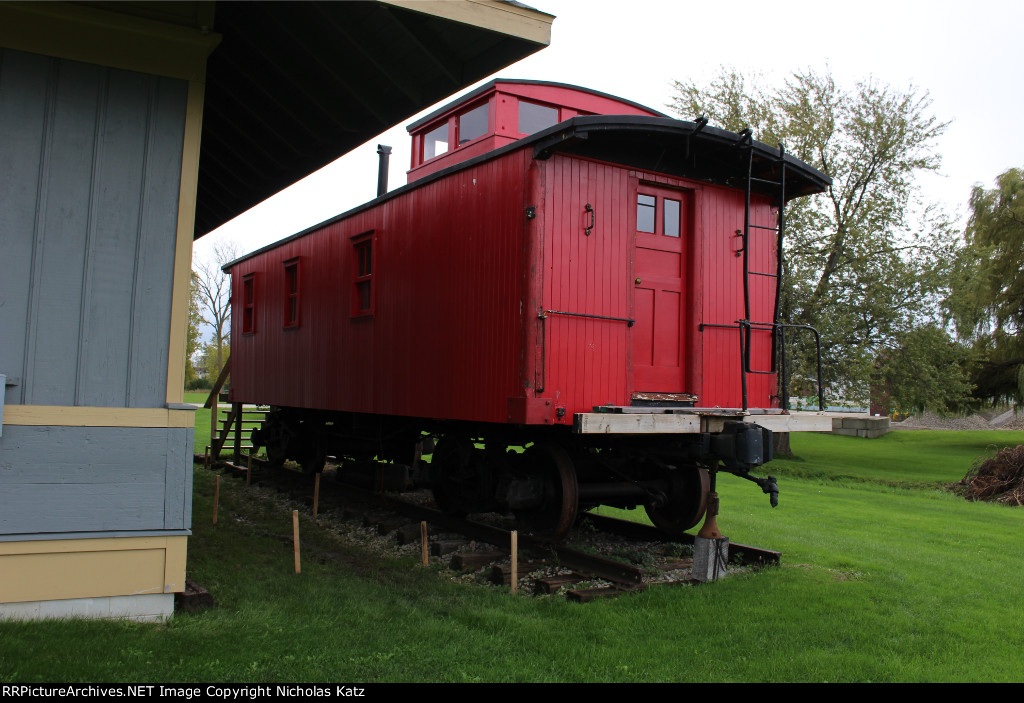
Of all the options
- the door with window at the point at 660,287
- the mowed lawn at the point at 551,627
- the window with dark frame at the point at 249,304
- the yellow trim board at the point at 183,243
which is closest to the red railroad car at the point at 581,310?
the door with window at the point at 660,287

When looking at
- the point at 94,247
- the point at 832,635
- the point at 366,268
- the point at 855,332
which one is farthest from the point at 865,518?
the point at 855,332

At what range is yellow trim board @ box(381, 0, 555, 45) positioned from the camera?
14.5ft

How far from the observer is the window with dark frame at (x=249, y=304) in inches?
515

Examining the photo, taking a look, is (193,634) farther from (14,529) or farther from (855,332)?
(855,332)

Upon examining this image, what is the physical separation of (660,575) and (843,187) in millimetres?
17140

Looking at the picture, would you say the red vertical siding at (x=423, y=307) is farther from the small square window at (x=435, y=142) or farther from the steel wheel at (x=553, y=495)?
the small square window at (x=435, y=142)

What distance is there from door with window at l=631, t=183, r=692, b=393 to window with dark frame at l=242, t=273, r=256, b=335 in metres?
8.21

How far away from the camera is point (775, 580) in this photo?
5.99 metres

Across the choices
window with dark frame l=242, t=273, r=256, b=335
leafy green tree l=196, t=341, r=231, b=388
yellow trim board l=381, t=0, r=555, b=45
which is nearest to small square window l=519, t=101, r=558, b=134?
yellow trim board l=381, t=0, r=555, b=45

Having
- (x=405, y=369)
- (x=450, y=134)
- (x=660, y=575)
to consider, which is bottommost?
(x=660, y=575)

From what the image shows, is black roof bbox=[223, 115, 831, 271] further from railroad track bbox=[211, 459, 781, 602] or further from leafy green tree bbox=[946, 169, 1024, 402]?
leafy green tree bbox=[946, 169, 1024, 402]

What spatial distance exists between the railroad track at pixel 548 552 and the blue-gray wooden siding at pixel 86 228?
121 inches

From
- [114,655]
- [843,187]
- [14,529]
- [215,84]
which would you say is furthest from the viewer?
[843,187]

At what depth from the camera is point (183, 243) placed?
4.66 m
